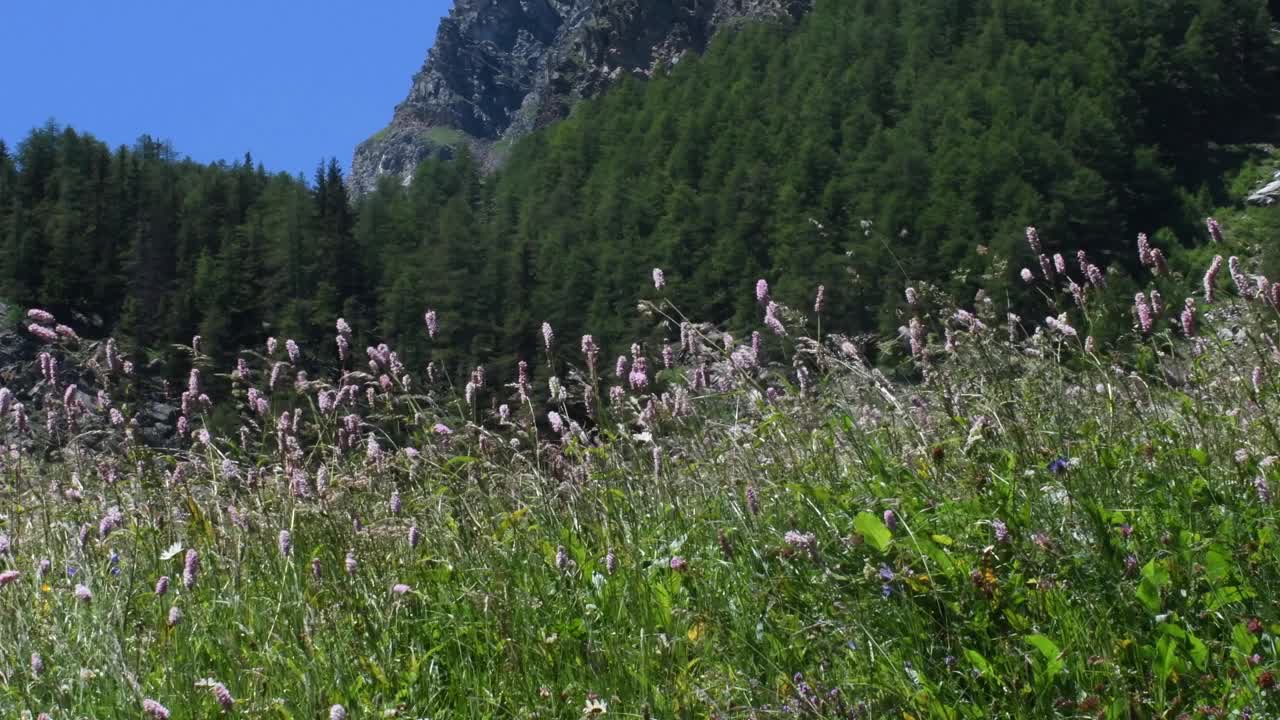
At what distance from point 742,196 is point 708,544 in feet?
341

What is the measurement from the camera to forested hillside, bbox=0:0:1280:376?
89312mm

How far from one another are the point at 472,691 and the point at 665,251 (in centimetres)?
10184

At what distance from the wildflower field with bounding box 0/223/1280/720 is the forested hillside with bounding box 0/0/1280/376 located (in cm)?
6946

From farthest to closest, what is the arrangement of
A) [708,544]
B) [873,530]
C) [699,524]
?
1. [699,524]
2. [708,544]
3. [873,530]

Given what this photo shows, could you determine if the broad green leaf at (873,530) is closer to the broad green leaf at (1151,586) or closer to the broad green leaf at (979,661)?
the broad green leaf at (979,661)

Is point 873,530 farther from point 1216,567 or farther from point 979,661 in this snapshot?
point 1216,567

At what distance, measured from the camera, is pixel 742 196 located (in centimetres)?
10594

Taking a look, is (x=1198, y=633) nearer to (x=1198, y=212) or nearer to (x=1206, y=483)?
(x=1206, y=483)

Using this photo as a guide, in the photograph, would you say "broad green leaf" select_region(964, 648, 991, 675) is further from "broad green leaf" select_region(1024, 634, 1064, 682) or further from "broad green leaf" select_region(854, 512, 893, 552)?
"broad green leaf" select_region(854, 512, 893, 552)

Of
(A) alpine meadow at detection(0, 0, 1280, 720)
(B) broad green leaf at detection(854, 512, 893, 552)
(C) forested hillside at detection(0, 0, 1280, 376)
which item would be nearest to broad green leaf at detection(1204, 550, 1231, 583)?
(A) alpine meadow at detection(0, 0, 1280, 720)

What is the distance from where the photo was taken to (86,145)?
111875mm

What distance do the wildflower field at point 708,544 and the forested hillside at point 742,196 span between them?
228 feet

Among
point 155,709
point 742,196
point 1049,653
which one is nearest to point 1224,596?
point 1049,653

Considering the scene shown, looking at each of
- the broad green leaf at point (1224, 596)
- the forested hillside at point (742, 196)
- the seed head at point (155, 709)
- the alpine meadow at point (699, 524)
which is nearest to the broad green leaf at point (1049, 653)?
the alpine meadow at point (699, 524)
